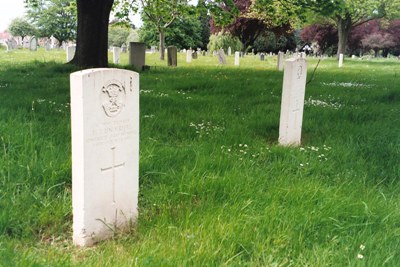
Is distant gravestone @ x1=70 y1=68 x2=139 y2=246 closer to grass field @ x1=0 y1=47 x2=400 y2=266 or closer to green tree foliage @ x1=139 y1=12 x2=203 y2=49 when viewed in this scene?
grass field @ x1=0 y1=47 x2=400 y2=266

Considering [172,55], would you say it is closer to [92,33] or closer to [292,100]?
[92,33]

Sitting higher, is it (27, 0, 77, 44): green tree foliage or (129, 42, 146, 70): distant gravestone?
(27, 0, 77, 44): green tree foliage

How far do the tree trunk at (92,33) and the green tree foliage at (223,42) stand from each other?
109ft

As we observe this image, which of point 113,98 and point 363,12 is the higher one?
point 363,12

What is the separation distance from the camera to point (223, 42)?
45.1 metres

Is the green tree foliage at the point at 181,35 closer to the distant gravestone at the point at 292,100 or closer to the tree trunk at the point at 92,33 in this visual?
the tree trunk at the point at 92,33

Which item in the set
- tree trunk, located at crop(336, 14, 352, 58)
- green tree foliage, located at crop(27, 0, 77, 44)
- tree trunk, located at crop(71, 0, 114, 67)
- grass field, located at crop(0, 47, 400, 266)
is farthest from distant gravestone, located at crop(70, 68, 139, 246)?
green tree foliage, located at crop(27, 0, 77, 44)

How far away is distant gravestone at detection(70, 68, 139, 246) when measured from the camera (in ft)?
8.71

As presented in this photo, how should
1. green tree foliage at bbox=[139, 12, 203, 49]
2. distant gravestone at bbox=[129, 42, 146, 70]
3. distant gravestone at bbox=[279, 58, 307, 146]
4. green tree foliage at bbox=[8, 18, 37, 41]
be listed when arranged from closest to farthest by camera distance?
distant gravestone at bbox=[279, 58, 307, 146], distant gravestone at bbox=[129, 42, 146, 70], green tree foliage at bbox=[139, 12, 203, 49], green tree foliage at bbox=[8, 18, 37, 41]

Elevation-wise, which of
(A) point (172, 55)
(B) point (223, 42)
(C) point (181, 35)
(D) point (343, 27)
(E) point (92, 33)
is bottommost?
(A) point (172, 55)

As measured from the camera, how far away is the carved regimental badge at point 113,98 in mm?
2758

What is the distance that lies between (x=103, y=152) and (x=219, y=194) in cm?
116

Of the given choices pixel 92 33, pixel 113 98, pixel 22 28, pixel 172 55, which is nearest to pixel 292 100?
pixel 113 98

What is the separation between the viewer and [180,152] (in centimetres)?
443
